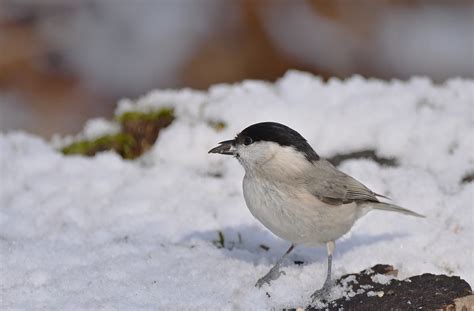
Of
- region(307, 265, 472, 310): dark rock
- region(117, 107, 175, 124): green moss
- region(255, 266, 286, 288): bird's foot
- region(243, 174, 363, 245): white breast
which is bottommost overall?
region(307, 265, 472, 310): dark rock

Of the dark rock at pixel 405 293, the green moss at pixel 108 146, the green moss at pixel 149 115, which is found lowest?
the dark rock at pixel 405 293

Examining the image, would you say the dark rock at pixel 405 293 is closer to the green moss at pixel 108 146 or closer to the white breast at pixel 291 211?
the white breast at pixel 291 211

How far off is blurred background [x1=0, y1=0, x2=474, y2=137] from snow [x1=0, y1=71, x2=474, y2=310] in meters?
3.25

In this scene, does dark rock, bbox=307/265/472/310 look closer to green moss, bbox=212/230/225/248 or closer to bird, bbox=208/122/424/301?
bird, bbox=208/122/424/301

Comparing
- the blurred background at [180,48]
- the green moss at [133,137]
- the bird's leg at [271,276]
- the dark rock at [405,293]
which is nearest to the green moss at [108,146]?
the green moss at [133,137]

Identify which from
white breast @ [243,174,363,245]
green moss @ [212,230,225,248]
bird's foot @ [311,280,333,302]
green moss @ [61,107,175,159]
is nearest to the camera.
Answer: bird's foot @ [311,280,333,302]

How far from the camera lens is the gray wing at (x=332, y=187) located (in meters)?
4.02

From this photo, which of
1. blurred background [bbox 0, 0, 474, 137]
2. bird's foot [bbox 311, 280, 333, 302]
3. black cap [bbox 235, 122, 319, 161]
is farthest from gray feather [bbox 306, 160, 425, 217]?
blurred background [bbox 0, 0, 474, 137]

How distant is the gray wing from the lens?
158 inches

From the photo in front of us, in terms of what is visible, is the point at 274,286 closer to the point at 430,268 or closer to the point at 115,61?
the point at 430,268

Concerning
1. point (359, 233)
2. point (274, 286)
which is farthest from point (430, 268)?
point (274, 286)

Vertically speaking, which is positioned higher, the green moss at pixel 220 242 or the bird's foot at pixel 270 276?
the green moss at pixel 220 242

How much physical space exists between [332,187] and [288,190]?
1.02ft

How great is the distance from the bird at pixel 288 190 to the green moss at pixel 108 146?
237 cm
